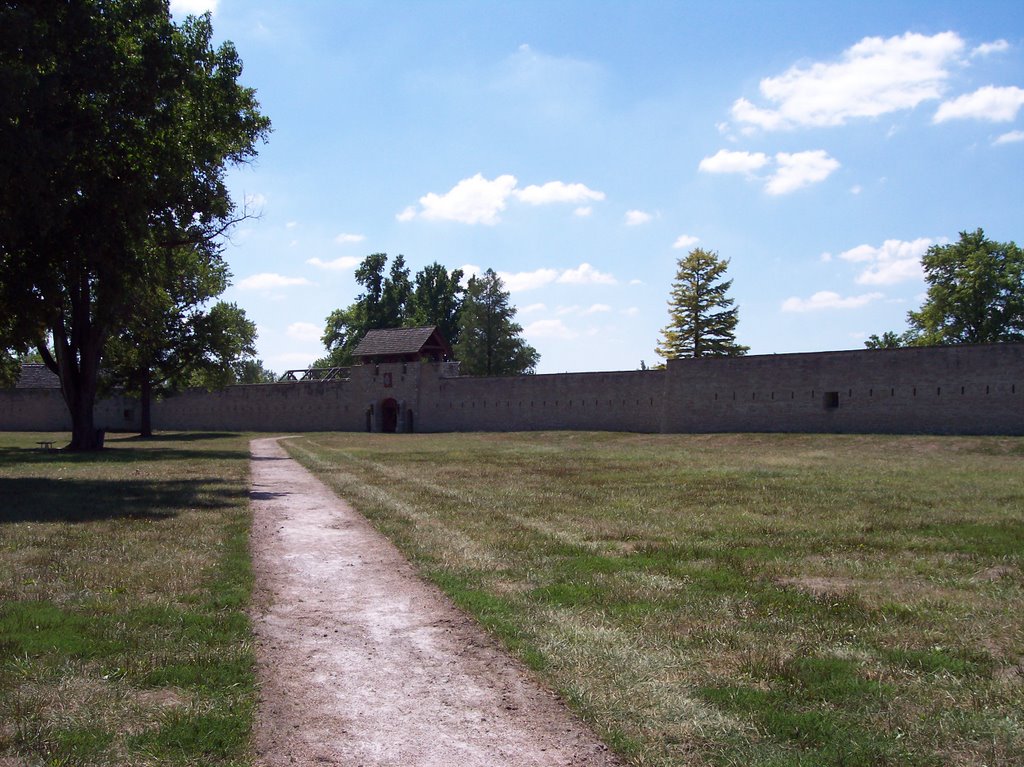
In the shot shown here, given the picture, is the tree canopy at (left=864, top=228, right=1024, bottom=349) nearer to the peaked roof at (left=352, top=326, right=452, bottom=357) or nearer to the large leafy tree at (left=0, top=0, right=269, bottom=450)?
the peaked roof at (left=352, top=326, right=452, bottom=357)

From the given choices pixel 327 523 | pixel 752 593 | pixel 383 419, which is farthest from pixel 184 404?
pixel 752 593

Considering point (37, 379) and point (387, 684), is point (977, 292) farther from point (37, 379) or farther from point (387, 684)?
point (37, 379)

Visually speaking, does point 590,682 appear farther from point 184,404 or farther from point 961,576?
point 184,404

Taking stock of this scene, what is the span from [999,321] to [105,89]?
202ft

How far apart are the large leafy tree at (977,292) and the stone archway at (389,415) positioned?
41655mm

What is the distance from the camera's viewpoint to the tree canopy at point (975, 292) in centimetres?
6006

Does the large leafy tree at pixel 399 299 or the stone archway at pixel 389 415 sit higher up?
the large leafy tree at pixel 399 299

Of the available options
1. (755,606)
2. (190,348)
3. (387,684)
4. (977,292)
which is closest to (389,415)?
(190,348)

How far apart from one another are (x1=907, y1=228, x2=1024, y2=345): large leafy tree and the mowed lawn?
168 feet

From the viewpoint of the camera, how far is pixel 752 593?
720 cm

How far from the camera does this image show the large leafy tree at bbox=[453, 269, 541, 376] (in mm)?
84188

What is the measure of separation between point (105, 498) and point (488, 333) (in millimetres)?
69841

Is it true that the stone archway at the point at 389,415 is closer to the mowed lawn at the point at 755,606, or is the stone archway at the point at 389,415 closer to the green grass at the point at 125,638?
the mowed lawn at the point at 755,606

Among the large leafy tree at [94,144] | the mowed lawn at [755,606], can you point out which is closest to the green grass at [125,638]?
the mowed lawn at [755,606]
